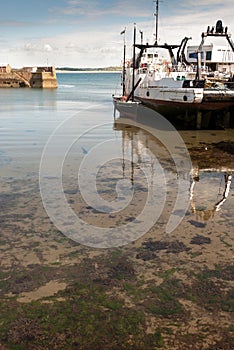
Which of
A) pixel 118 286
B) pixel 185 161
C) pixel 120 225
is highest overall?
pixel 185 161

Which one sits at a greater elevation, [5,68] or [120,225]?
[5,68]

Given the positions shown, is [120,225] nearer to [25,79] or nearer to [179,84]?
[179,84]

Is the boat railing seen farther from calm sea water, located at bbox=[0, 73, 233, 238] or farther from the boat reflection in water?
calm sea water, located at bbox=[0, 73, 233, 238]

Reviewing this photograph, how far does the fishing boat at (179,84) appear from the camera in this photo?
1967 centimetres

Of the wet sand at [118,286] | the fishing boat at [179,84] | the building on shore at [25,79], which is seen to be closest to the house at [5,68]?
the building on shore at [25,79]

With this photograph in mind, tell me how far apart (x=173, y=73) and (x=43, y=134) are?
408 inches

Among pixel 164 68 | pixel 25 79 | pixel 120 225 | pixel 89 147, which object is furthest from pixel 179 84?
pixel 25 79

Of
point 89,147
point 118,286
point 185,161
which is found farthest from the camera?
point 89,147

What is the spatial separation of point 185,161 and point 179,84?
943 centimetres

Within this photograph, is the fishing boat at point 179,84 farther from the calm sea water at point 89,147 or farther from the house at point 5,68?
the house at point 5,68

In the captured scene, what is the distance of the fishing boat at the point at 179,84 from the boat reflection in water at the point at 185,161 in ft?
4.49

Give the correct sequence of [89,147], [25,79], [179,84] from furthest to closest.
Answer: [25,79]
[179,84]
[89,147]

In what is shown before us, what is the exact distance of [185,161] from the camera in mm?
Result: 13016

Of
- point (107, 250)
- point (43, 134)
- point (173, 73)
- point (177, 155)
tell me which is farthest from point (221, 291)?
point (173, 73)
